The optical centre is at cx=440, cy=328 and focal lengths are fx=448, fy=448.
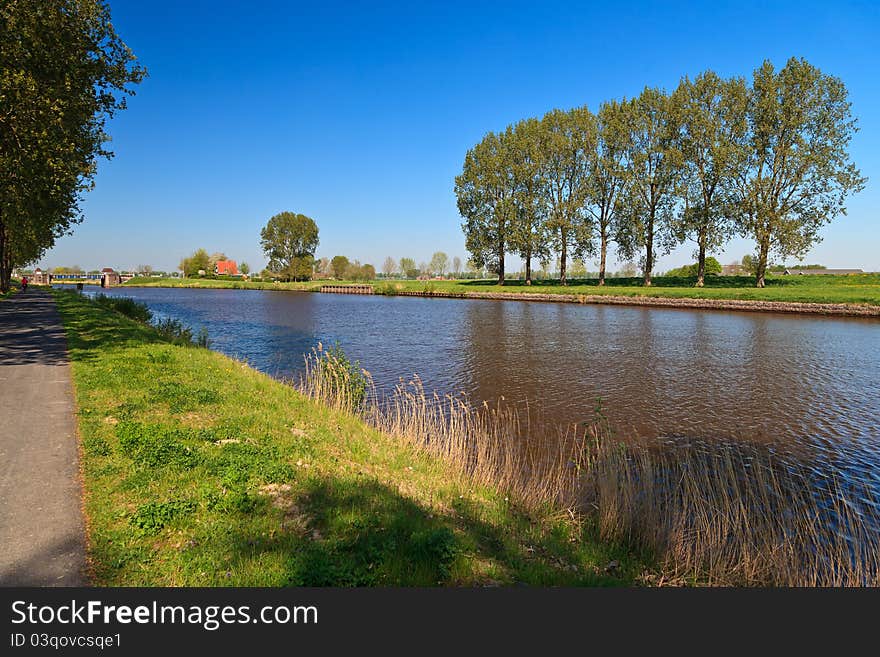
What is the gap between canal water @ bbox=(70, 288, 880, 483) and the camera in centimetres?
1148

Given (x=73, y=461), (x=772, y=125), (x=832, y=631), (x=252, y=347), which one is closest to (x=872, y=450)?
(x=832, y=631)

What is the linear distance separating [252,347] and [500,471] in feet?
57.8

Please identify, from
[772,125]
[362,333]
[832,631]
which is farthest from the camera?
[772,125]

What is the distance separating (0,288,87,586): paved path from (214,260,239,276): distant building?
153458mm

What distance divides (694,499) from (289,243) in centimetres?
11992

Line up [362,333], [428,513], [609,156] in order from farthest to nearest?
[609,156], [362,333], [428,513]

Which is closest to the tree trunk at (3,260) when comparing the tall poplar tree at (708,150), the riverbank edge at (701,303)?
the riverbank edge at (701,303)

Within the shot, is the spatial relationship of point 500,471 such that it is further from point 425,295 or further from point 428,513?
point 425,295

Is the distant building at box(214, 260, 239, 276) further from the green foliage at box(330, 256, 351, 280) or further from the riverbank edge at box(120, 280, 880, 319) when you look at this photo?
the riverbank edge at box(120, 280, 880, 319)

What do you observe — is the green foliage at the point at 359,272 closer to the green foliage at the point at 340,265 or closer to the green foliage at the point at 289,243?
the green foliage at the point at 340,265

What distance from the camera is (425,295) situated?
6950 cm

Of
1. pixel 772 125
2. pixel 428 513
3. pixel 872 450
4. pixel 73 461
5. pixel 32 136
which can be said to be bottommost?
pixel 872 450

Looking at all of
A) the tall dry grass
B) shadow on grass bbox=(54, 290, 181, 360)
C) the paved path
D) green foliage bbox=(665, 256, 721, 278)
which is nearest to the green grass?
the paved path

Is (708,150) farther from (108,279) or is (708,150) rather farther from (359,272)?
(108,279)
